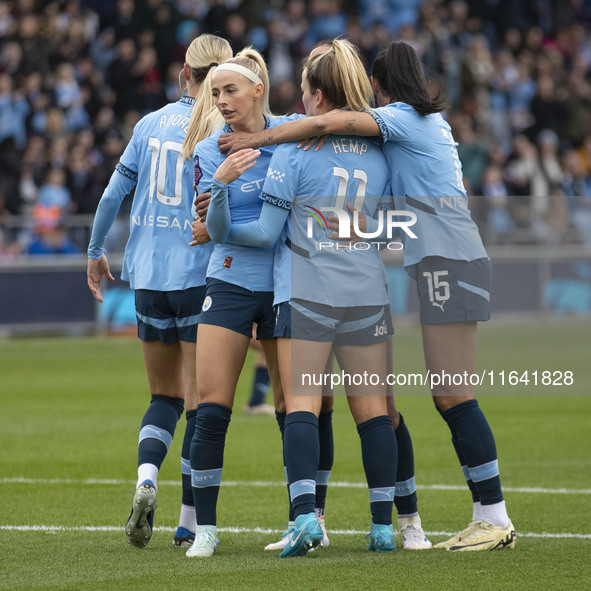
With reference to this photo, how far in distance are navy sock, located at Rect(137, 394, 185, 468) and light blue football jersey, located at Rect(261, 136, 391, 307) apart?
1077 mm

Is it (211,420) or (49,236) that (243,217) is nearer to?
(211,420)

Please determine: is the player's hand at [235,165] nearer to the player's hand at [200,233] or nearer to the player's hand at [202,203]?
the player's hand at [202,203]

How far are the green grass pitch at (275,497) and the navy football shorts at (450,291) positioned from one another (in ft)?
1.38

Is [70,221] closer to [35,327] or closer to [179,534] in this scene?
[35,327]

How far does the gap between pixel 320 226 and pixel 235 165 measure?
0.44 metres

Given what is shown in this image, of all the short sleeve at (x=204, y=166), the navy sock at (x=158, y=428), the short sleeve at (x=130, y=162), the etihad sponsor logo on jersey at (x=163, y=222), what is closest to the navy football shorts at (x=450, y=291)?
the short sleeve at (x=204, y=166)

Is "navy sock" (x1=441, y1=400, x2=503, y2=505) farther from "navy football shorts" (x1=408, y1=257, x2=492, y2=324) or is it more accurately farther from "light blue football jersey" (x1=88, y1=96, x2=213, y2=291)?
"light blue football jersey" (x1=88, y1=96, x2=213, y2=291)

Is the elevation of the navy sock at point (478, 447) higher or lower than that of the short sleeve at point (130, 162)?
lower

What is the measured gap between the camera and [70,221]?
17.2 metres

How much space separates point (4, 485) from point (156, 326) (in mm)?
2339

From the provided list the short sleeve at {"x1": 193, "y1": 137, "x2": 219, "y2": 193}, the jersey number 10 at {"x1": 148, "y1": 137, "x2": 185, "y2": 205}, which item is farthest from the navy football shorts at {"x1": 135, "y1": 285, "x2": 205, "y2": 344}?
the short sleeve at {"x1": 193, "y1": 137, "x2": 219, "y2": 193}

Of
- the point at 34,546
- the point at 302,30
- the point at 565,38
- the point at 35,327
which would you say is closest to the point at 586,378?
the point at 34,546

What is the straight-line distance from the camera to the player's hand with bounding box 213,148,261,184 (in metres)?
4.97

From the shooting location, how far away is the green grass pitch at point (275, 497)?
4.68 meters
